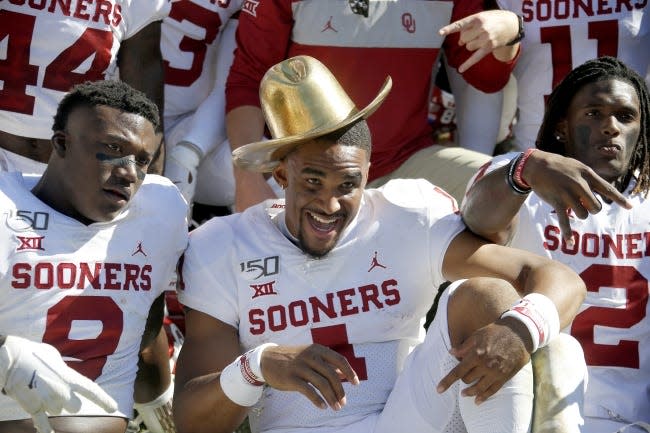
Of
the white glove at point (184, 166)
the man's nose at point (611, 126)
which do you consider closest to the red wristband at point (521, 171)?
the man's nose at point (611, 126)

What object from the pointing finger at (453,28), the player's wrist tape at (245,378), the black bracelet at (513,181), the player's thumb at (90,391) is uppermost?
the pointing finger at (453,28)

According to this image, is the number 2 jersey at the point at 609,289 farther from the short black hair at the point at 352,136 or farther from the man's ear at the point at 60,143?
the man's ear at the point at 60,143

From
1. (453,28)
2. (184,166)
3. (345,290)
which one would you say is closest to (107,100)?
(345,290)

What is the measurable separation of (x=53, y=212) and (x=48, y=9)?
4.11 ft

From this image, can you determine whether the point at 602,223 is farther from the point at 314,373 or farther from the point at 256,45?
the point at 256,45

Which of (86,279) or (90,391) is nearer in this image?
(90,391)

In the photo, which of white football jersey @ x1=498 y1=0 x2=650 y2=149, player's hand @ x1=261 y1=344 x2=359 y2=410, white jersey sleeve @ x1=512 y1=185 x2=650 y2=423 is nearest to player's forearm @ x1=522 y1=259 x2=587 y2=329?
white jersey sleeve @ x1=512 y1=185 x2=650 y2=423

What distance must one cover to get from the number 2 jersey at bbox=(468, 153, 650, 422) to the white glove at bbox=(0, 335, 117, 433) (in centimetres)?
148

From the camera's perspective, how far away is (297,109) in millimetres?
3961

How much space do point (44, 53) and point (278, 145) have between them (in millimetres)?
1397

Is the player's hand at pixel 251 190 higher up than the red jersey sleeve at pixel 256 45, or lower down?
lower down

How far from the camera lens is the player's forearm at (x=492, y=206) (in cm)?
377

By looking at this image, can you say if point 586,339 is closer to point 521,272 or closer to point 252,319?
point 521,272

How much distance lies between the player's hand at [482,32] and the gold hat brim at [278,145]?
2.39ft
